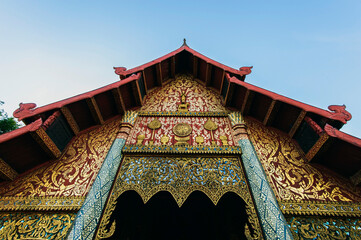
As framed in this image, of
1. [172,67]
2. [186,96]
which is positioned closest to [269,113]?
[186,96]

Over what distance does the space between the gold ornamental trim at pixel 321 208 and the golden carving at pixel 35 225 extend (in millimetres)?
3653

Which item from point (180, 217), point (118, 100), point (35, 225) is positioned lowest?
point (180, 217)

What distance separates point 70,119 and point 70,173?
1.31 meters

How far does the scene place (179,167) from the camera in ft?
13.1

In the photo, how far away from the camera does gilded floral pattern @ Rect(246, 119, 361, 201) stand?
3564 mm

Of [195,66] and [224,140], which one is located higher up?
[195,66]

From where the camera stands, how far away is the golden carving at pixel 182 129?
15.8 feet

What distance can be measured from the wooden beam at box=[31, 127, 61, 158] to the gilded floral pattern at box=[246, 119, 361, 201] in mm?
4419

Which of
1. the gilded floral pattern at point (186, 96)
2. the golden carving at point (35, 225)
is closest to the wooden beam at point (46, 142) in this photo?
the golden carving at point (35, 225)

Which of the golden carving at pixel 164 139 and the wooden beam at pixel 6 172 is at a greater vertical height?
the golden carving at pixel 164 139

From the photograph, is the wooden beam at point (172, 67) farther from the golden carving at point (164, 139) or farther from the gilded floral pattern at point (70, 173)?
the gilded floral pattern at point (70, 173)

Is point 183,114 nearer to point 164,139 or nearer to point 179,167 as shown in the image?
point 164,139

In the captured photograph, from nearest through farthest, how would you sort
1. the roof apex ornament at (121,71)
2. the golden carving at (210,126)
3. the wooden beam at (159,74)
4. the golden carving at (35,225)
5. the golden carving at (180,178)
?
the golden carving at (35,225), the golden carving at (180,178), the golden carving at (210,126), the roof apex ornament at (121,71), the wooden beam at (159,74)

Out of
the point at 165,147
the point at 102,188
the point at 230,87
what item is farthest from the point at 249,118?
the point at 102,188
